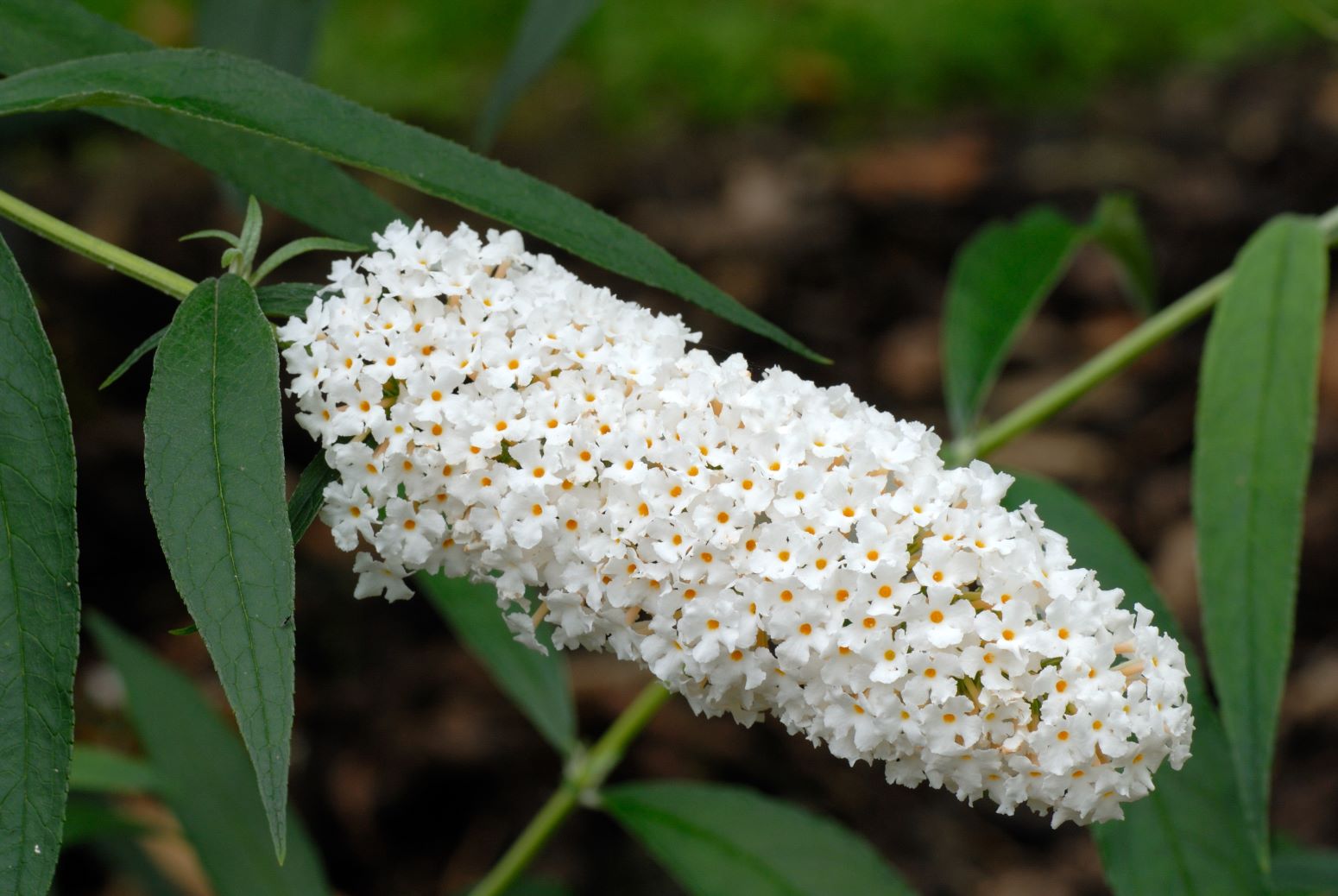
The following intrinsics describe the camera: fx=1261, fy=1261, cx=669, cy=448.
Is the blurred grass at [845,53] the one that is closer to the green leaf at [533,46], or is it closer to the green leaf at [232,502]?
the green leaf at [533,46]

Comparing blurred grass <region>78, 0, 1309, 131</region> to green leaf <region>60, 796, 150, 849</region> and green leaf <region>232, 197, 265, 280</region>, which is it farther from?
green leaf <region>232, 197, 265, 280</region>

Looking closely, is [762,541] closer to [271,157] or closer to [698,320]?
[271,157]

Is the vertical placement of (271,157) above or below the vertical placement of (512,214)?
above

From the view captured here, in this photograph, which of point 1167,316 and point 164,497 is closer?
point 164,497

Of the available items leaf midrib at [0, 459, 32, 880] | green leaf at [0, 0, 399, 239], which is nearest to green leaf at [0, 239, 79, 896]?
leaf midrib at [0, 459, 32, 880]

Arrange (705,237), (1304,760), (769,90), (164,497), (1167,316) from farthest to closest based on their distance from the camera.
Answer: (769,90), (705,237), (1304,760), (1167,316), (164,497)

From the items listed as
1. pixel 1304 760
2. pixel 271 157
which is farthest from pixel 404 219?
pixel 1304 760

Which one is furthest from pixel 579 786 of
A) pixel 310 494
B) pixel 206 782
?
pixel 310 494

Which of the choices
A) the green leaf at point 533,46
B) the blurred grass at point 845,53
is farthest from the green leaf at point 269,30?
the blurred grass at point 845,53

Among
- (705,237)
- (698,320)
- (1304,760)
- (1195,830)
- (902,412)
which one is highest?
(705,237)
